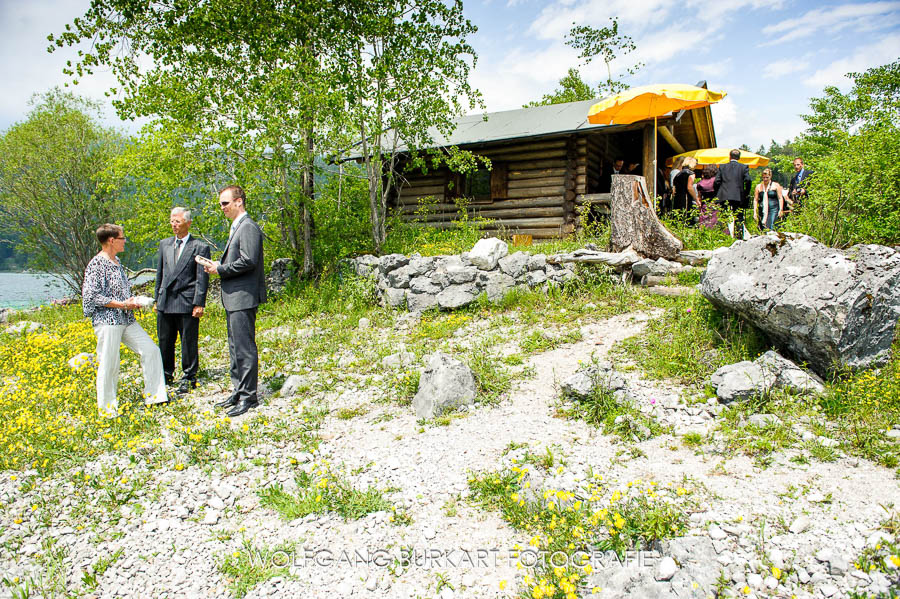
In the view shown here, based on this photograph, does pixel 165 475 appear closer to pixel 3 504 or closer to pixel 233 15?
pixel 3 504

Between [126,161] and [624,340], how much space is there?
32.7 ft

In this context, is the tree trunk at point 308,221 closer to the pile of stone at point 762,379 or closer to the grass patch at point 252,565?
the grass patch at point 252,565

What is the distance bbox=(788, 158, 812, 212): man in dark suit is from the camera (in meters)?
8.18

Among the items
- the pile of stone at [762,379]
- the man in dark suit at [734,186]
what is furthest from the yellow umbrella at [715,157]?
the pile of stone at [762,379]

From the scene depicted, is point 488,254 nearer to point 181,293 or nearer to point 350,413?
point 350,413

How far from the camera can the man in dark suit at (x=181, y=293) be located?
5.57 meters

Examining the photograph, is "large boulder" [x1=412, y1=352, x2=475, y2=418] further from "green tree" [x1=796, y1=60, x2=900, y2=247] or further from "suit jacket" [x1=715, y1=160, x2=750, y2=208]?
"suit jacket" [x1=715, y1=160, x2=750, y2=208]

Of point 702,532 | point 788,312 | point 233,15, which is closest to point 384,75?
point 233,15

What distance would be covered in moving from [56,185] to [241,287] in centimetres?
1940

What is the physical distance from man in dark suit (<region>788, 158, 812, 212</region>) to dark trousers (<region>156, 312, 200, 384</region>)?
932 cm

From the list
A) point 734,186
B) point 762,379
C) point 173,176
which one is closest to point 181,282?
point 173,176

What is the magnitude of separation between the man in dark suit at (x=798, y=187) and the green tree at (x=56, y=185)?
68.9 ft

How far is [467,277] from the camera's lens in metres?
8.45

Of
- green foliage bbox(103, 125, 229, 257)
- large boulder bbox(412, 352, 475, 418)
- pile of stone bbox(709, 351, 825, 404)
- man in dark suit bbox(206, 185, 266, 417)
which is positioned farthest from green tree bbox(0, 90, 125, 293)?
pile of stone bbox(709, 351, 825, 404)
